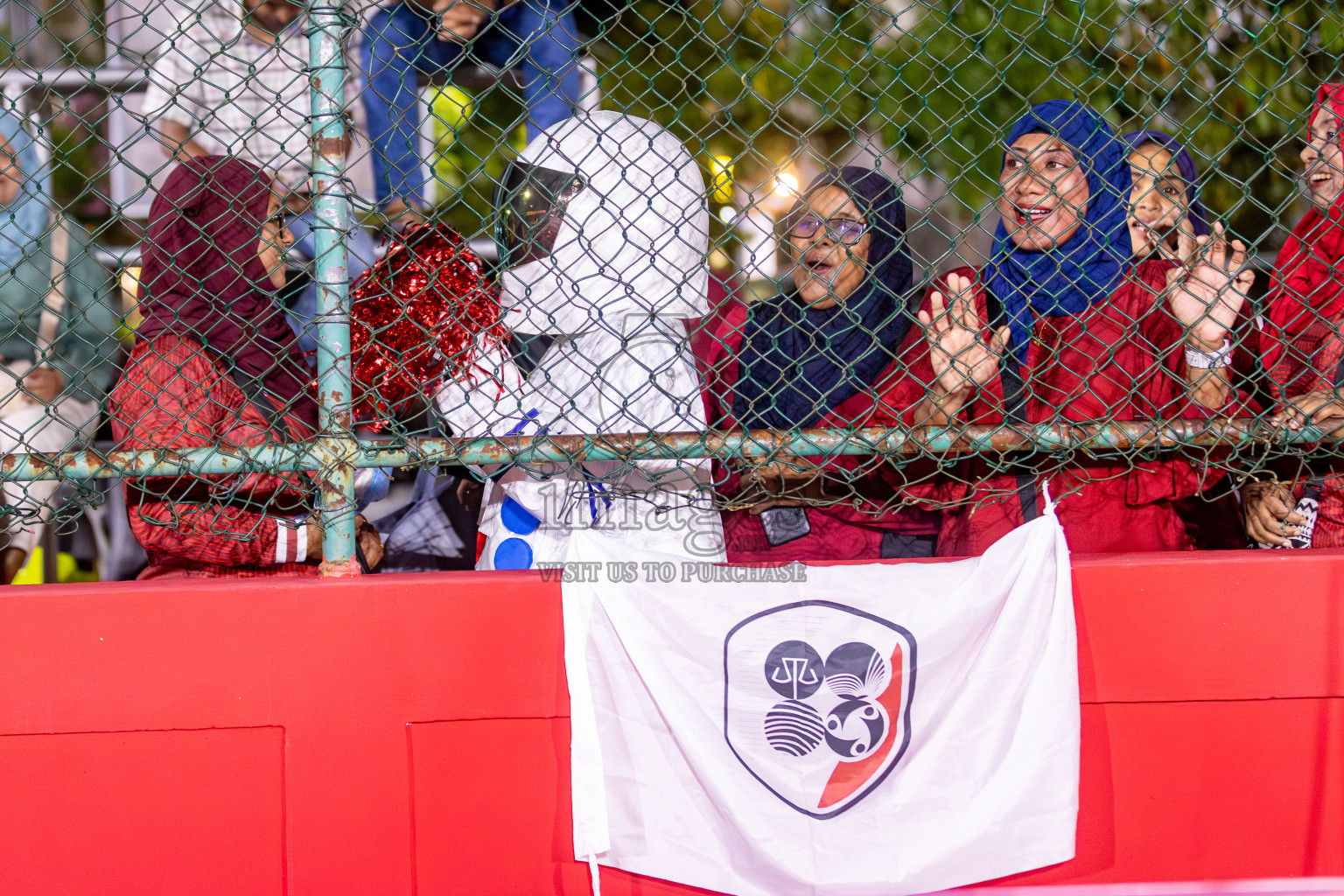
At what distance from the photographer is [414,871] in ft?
7.32

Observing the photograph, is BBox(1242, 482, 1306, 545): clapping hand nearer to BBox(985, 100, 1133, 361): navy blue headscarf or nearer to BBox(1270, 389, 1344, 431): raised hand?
BBox(1270, 389, 1344, 431): raised hand

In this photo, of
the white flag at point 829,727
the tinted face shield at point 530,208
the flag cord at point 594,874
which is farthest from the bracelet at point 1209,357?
the flag cord at point 594,874

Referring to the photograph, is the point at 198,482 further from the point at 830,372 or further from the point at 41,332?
the point at 41,332

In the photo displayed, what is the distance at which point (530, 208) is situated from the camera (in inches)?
105

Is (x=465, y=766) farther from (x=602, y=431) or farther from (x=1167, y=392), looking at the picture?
(x=1167, y=392)

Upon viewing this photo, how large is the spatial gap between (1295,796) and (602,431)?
177 cm

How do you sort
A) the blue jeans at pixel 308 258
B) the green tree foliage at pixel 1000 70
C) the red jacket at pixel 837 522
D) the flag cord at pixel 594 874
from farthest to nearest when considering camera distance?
the green tree foliage at pixel 1000 70
the blue jeans at pixel 308 258
the red jacket at pixel 837 522
the flag cord at pixel 594 874

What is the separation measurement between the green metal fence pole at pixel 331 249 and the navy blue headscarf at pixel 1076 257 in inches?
59.6

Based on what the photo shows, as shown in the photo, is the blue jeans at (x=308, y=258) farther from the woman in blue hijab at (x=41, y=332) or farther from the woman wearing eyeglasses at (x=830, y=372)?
the woman wearing eyeglasses at (x=830, y=372)

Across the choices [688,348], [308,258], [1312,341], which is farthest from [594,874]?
[308,258]

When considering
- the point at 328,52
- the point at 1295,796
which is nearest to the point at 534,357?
the point at 328,52

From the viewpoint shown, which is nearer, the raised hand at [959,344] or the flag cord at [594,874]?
the flag cord at [594,874]

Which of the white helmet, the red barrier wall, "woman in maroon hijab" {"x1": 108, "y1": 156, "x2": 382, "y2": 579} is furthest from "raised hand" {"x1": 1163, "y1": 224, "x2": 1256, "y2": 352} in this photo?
"woman in maroon hijab" {"x1": 108, "y1": 156, "x2": 382, "y2": 579}

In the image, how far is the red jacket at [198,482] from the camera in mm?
2338
